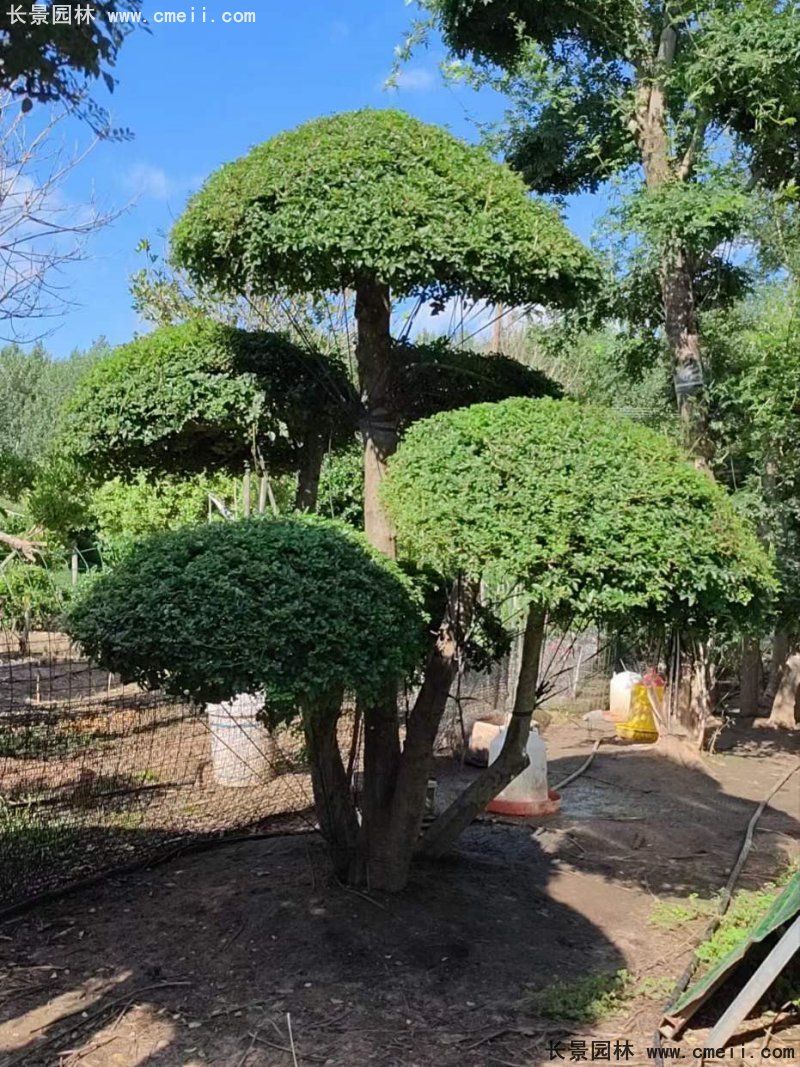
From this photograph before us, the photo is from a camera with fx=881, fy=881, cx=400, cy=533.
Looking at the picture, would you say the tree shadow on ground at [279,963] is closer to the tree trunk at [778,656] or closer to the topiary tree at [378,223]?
the topiary tree at [378,223]

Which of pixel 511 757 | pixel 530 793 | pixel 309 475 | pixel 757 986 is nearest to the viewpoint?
pixel 757 986

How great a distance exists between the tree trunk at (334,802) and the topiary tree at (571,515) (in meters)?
1.12

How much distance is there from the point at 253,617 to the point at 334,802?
140 centimetres

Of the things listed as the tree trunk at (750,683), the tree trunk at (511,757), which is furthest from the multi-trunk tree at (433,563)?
the tree trunk at (750,683)

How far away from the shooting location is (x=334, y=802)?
3801 millimetres

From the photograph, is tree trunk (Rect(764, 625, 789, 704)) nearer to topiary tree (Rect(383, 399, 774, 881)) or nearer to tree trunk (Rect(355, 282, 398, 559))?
tree trunk (Rect(355, 282, 398, 559))

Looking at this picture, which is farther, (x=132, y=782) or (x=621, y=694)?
(x=621, y=694)

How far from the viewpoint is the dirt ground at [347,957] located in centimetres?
274

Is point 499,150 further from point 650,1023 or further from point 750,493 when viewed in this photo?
point 650,1023

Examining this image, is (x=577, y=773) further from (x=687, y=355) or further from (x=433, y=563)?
(x=433, y=563)

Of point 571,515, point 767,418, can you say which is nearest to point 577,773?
point 767,418

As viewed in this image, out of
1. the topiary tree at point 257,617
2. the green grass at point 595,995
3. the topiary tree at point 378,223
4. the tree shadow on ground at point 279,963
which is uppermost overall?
the topiary tree at point 378,223

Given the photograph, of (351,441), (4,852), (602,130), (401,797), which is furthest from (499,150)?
(4,852)

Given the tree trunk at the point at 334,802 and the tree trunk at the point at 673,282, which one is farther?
the tree trunk at the point at 673,282
